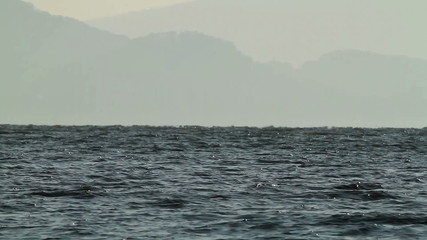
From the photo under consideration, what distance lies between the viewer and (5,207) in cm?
3662

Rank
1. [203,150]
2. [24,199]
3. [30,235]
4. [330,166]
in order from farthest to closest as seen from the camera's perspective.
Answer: [203,150] < [330,166] < [24,199] < [30,235]

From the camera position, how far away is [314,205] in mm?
38562

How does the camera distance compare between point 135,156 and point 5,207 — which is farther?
point 135,156

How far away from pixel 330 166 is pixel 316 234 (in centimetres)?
3177

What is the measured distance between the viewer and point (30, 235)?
30594mm

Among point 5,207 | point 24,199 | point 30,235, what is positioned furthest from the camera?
point 24,199

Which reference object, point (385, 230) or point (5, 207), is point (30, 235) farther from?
point (385, 230)

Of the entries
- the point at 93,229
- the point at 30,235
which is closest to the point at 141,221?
the point at 93,229

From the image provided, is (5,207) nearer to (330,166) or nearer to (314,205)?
(314,205)

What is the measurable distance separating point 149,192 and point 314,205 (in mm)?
7902

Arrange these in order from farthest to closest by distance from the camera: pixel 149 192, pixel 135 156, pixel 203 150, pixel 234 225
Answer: pixel 203 150 < pixel 135 156 < pixel 149 192 < pixel 234 225

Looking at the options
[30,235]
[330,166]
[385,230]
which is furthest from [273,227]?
[330,166]

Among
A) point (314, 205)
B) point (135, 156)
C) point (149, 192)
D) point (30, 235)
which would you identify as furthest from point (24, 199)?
point (135, 156)

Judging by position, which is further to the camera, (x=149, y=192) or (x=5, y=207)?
(x=149, y=192)
